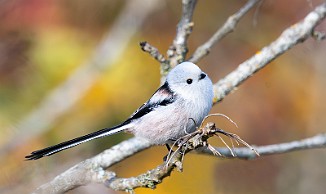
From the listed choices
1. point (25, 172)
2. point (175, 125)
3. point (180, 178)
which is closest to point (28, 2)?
point (180, 178)

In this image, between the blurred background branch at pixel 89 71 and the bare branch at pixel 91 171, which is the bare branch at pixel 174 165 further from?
the blurred background branch at pixel 89 71

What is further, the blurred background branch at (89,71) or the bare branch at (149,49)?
the blurred background branch at (89,71)

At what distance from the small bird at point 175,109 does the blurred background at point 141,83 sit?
3.00ft

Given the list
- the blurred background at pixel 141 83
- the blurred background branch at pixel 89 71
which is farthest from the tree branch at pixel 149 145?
the blurred background branch at pixel 89 71

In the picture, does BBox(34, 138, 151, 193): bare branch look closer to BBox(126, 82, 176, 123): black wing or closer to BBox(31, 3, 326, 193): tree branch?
BBox(31, 3, 326, 193): tree branch

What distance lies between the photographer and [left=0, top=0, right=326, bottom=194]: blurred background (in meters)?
3.39

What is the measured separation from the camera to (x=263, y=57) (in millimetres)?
2730

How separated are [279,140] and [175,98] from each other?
6.06 feet

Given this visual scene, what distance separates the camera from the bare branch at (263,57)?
2709mm

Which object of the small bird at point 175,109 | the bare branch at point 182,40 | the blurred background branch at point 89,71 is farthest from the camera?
the blurred background branch at point 89,71

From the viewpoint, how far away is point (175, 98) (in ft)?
7.77

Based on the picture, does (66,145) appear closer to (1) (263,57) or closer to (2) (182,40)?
(2) (182,40)

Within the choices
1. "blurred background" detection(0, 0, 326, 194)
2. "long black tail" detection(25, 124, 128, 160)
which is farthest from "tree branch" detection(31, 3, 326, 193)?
"blurred background" detection(0, 0, 326, 194)

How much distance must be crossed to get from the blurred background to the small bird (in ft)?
3.00
